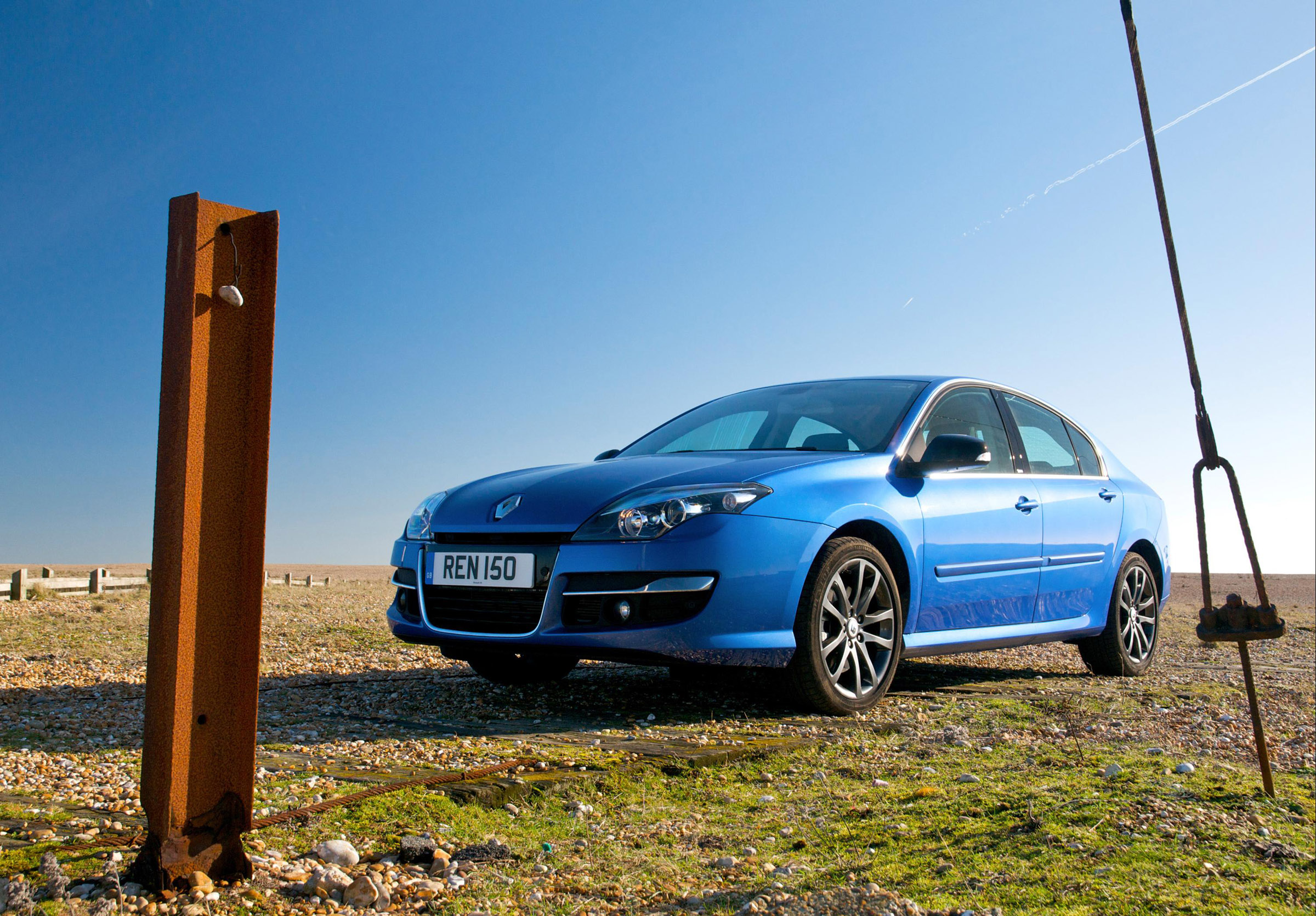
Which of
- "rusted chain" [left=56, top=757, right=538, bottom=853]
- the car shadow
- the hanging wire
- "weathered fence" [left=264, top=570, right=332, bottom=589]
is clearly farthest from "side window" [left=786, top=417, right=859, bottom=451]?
"weathered fence" [left=264, top=570, right=332, bottom=589]

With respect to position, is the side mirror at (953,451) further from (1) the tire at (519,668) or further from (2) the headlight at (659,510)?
(1) the tire at (519,668)

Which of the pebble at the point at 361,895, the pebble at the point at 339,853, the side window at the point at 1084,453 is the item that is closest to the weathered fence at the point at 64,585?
the side window at the point at 1084,453

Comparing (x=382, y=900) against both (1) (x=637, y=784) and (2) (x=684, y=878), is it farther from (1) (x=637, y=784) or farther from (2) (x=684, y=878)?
(1) (x=637, y=784)

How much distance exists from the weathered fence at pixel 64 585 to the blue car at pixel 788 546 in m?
10.7

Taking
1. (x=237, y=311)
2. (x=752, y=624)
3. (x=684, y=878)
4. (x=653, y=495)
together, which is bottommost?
(x=684, y=878)

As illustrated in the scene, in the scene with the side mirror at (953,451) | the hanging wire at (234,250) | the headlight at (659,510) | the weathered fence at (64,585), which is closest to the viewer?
the hanging wire at (234,250)

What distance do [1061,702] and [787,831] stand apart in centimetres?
269

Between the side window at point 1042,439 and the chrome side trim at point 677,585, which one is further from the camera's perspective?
the side window at point 1042,439

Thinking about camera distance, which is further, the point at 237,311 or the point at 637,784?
the point at 637,784

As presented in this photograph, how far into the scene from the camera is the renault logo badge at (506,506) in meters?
4.29

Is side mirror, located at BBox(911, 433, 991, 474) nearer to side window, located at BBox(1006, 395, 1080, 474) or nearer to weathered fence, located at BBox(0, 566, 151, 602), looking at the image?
side window, located at BBox(1006, 395, 1080, 474)

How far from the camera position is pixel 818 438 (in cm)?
512

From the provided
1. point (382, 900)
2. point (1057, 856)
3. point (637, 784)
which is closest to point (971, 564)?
point (637, 784)

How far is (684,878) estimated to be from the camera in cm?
226
